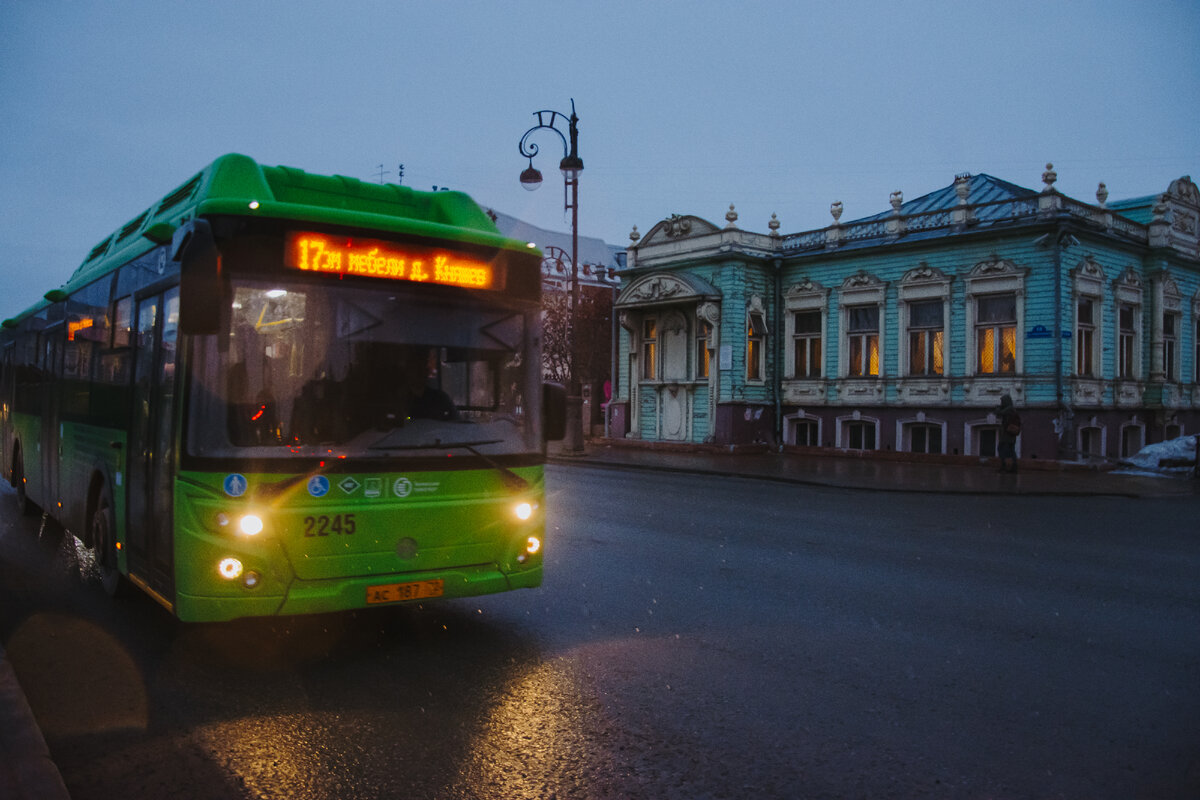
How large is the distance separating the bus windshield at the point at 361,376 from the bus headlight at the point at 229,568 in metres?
0.61

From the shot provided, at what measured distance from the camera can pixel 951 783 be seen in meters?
4.19

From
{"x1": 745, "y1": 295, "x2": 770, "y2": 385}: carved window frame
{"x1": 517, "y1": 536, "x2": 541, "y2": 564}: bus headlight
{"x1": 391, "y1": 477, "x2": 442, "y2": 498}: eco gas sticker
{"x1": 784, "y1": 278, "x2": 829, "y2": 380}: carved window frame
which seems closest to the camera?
{"x1": 391, "y1": 477, "x2": 442, "y2": 498}: eco gas sticker

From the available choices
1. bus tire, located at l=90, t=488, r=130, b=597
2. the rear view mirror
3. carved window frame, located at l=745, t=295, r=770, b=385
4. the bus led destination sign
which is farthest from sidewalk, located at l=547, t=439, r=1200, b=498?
bus tire, located at l=90, t=488, r=130, b=597

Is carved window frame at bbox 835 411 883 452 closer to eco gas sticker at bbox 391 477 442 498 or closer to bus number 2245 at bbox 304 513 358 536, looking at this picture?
eco gas sticker at bbox 391 477 442 498

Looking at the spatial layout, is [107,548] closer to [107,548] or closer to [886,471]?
[107,548]

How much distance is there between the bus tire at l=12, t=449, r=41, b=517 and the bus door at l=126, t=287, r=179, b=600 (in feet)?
21.7

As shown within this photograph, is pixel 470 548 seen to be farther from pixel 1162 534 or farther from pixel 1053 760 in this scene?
pixel 1162 534

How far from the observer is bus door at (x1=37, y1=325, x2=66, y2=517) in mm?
9578

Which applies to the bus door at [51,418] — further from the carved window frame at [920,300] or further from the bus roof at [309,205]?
the carved window frame at [920,300]

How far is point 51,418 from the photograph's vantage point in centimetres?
989

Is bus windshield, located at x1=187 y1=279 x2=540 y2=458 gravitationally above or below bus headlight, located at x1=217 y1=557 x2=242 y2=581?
above

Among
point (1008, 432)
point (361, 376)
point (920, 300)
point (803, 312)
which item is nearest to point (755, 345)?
point (803, 312)

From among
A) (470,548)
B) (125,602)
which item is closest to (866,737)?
(470,548)

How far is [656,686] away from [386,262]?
3.03 m
